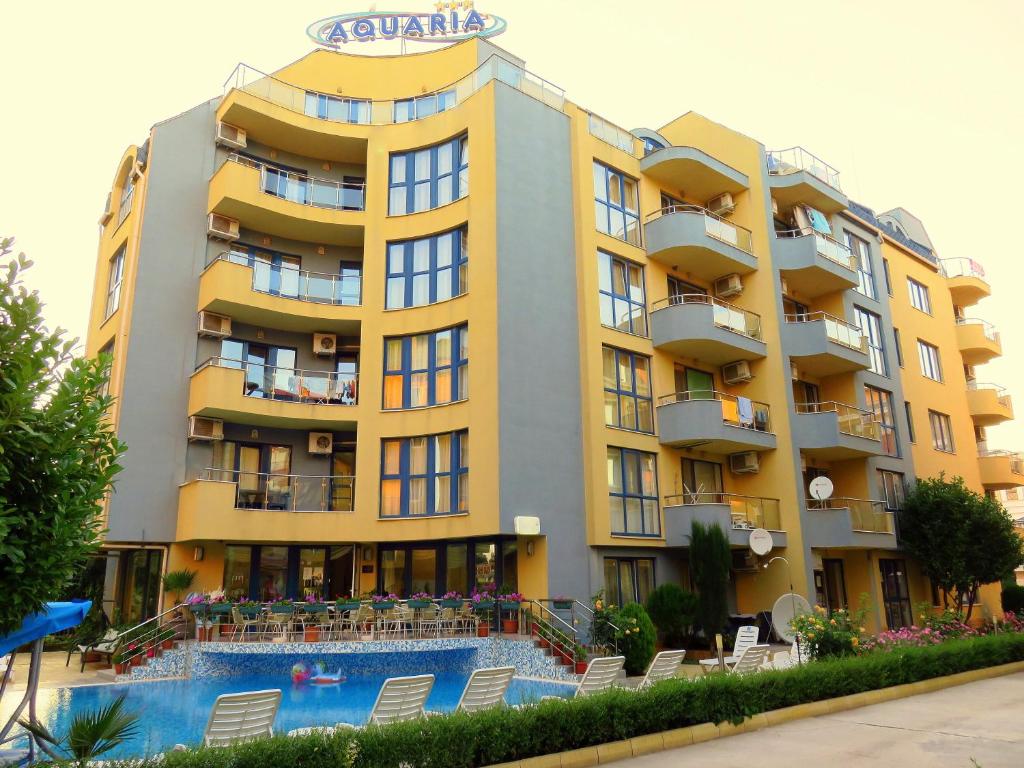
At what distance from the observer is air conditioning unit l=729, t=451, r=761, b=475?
25266 mm

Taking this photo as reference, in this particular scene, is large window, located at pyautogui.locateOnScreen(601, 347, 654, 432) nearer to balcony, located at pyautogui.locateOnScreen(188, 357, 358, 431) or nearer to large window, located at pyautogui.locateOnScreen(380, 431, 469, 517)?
large window, located at pyautogui.locateOnScreen(380, 431, 469, 517)

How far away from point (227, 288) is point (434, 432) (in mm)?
6871

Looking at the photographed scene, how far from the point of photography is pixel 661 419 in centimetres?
2350

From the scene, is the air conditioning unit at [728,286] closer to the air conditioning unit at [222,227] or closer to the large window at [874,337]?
the large window at [874,337]

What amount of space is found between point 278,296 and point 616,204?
10700 mm

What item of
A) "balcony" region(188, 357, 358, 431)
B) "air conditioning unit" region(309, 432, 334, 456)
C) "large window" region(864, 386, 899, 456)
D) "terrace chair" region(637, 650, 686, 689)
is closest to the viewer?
"terrace chair" region(637, 650, 686, 689)

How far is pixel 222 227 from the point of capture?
902 inches

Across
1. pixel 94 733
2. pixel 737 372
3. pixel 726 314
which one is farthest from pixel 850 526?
pixel 94 733

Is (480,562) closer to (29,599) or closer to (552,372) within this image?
(552,372)

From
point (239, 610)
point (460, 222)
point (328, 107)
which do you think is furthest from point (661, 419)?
point (328, 107)

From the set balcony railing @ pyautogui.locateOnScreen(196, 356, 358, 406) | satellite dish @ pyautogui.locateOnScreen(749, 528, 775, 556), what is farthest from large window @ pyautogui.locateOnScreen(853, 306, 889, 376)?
balcony railing @ pyautogui.locateOnScreen(196, 356, 358, 406)

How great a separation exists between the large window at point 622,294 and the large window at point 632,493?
12.7ft

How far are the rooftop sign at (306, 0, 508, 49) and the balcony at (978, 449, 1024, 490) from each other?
27.8 m

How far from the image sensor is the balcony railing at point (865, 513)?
25.0 meters
